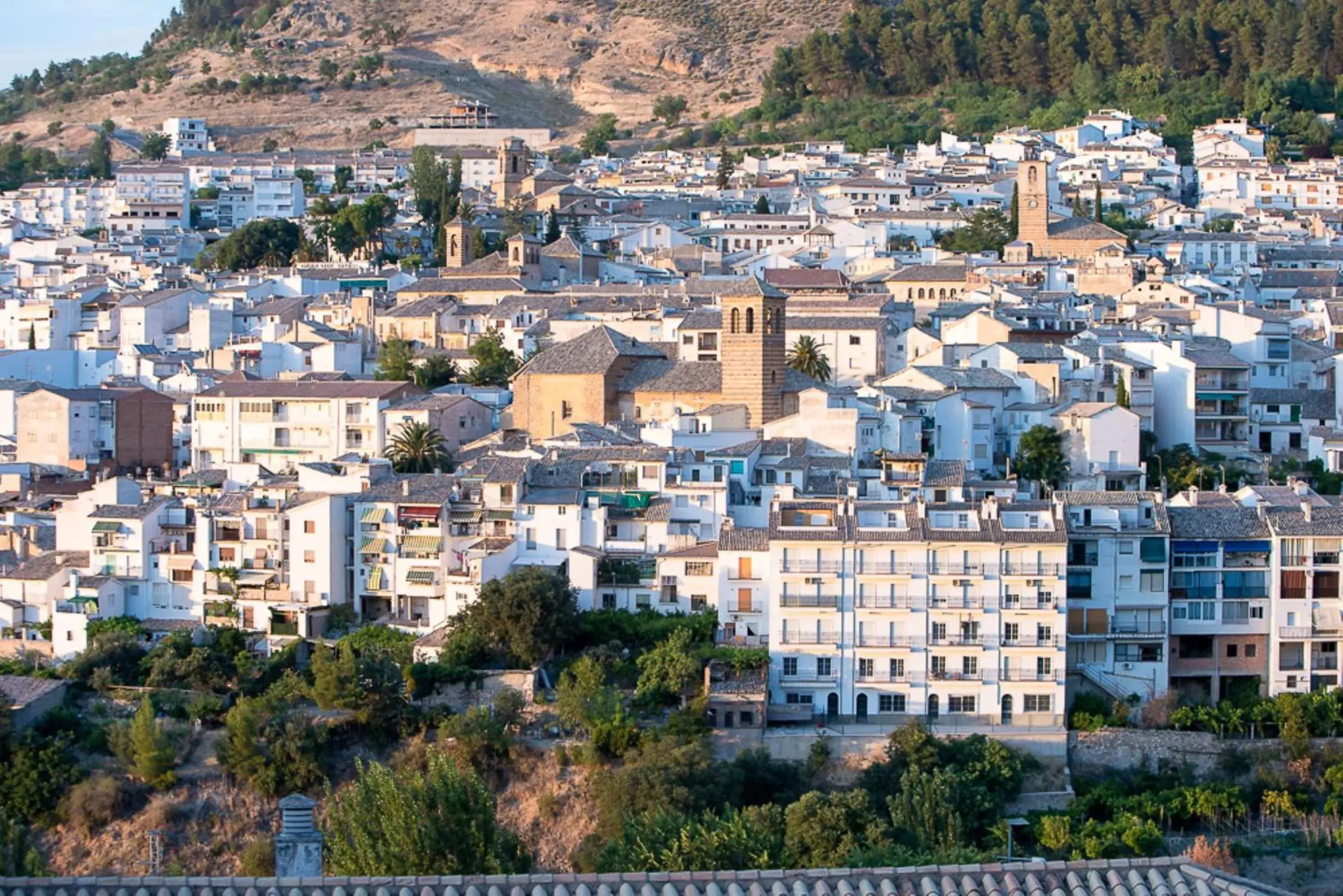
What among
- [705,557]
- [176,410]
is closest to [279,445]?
[176,410]

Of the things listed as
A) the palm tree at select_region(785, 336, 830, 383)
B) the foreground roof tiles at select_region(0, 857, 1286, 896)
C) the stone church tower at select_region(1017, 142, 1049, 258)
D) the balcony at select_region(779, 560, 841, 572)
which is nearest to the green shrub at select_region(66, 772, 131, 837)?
the balcony at select_region(779, 560, 841, 572)

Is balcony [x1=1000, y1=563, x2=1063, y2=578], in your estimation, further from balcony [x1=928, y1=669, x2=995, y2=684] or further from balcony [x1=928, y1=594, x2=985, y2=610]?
balcony [x1=928, y1=669, x2=995, y2=684]

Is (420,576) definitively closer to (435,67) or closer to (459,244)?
(459,244)

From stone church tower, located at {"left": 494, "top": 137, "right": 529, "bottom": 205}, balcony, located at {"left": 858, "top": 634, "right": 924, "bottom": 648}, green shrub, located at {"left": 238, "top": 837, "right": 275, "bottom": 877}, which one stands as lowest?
green shrub, located at {"left": 238, "top": 837, "right": 275, "bottom": 877}

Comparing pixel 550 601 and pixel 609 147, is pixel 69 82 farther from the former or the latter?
pixel 550 601

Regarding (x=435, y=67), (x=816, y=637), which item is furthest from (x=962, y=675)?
(x=435, y=67)

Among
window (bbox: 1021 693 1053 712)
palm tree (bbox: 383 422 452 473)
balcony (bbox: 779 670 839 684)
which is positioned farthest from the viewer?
palm tree (bbox: 383 422 452 473)

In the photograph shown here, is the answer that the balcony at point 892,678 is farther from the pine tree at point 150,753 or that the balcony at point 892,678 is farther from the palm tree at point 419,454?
the palm tree at point 419,454
